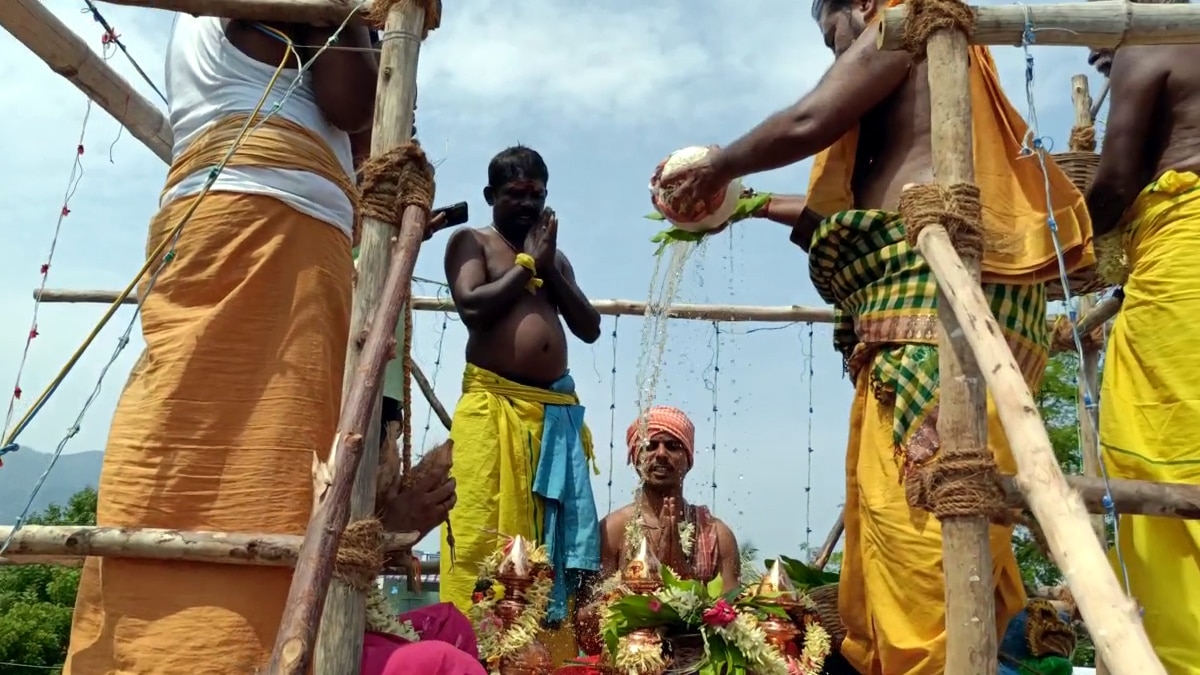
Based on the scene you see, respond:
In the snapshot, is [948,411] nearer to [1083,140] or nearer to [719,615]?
[719,615]

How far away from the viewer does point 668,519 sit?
179 inches

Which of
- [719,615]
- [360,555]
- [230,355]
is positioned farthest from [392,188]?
[719,615]

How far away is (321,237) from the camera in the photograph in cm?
240

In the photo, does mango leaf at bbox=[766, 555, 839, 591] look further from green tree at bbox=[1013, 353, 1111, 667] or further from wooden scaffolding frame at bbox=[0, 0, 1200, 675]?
green tree at bbox=[1013, 353, 1111, 667]

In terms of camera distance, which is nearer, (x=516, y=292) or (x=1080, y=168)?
(x=1080, y=168)

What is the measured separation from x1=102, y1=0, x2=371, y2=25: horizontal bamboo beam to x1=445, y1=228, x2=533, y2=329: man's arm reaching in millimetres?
1911

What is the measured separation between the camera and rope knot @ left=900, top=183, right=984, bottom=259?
2.15 m

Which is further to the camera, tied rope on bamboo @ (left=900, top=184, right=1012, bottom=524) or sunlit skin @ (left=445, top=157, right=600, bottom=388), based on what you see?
sunlit skin @ (left=445, top=157, right=600, bottom=388)

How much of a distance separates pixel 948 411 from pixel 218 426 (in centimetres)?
148

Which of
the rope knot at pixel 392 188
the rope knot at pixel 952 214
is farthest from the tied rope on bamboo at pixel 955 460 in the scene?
the rope knot at pixel 392 188

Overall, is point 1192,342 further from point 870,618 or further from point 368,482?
point 368,482

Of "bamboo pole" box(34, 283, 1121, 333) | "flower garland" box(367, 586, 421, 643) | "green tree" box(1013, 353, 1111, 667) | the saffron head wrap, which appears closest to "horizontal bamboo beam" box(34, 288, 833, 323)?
"bamboo pole" box(34, 283, 1121, 333)

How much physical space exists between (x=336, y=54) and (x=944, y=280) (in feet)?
4.73

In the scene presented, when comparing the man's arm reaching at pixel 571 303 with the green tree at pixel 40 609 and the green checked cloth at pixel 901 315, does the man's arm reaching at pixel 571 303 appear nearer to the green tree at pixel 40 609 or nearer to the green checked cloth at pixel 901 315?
the green checked cloth at pixel 901 315
